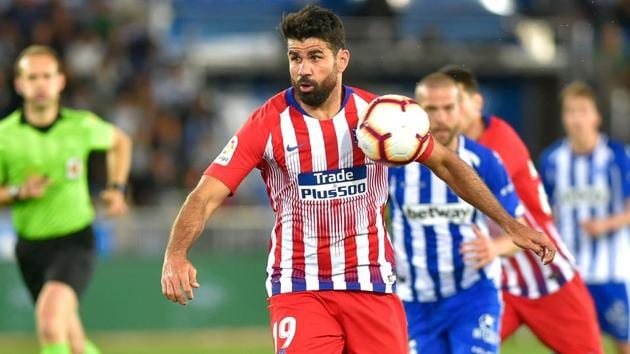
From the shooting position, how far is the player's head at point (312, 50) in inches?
249

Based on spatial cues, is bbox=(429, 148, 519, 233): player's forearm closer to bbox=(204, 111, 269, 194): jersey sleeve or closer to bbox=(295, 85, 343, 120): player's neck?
bbox=(295, 85, 343, 120): player's neck

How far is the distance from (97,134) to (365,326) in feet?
14.9

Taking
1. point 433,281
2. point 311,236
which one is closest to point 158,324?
point 433,281

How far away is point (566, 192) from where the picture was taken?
1102 centimetres

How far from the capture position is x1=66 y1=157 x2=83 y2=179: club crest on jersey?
1024cm

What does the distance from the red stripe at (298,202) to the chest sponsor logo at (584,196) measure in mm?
4869

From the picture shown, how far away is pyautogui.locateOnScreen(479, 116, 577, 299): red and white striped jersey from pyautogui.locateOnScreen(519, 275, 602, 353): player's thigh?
0.07m

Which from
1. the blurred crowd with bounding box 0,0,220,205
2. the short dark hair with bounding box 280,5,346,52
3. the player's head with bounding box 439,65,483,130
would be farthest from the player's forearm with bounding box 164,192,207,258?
the blurred crowd with bounding box 0,0,220,205

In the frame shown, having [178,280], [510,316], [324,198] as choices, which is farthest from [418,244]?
[178,280]

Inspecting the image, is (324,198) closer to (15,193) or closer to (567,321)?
(567,321)

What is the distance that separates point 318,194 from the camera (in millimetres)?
6543

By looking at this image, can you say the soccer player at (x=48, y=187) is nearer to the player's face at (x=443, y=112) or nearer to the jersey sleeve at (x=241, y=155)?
the player's face at (x=443, y=112)

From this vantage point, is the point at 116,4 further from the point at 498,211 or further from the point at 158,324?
the point at 498,211

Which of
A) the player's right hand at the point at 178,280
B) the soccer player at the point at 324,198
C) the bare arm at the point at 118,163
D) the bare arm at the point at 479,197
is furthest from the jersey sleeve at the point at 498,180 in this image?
the bare arm at the point at 118,163
